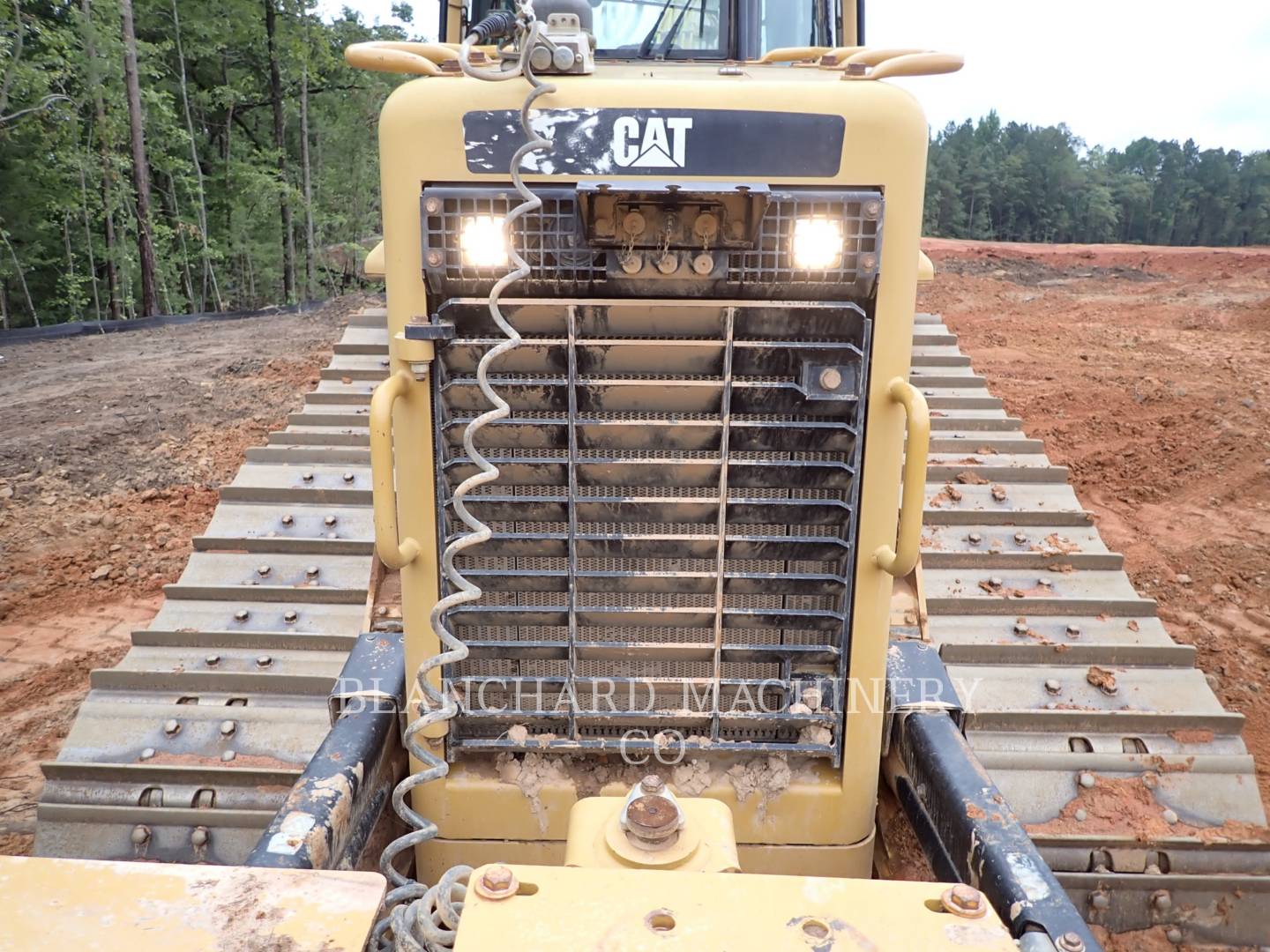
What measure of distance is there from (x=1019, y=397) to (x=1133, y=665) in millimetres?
6772

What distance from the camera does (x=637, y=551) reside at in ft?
7.55

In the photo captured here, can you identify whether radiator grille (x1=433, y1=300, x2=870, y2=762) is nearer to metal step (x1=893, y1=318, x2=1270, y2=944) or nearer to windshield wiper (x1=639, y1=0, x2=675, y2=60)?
metal step (x1=893, y1=318, x2=1270, y2=944)

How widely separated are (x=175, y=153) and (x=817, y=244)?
23089mm

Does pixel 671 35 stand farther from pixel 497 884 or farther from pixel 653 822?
pixel 497 884

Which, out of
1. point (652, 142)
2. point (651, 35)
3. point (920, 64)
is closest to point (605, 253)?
point (652, 142)

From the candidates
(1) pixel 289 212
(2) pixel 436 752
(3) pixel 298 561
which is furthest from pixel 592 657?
(1) pixel 289 212

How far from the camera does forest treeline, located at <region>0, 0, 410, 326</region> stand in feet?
51.7

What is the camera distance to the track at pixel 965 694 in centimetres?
340

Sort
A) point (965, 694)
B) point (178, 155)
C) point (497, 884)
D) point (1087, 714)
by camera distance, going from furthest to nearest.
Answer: point (178, 155) → point (965, 694) → point (1087, 714) → point (497, 884)

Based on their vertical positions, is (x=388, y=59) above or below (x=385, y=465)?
above

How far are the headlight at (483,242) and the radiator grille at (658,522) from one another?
0.34ft

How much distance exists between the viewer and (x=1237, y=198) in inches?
1948

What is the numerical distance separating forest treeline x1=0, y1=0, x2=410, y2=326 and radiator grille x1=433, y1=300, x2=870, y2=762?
50.9 ft

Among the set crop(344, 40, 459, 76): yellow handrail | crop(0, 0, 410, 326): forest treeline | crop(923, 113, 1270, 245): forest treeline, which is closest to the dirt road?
crop(344, 40, 459, 76): yellow handrail
